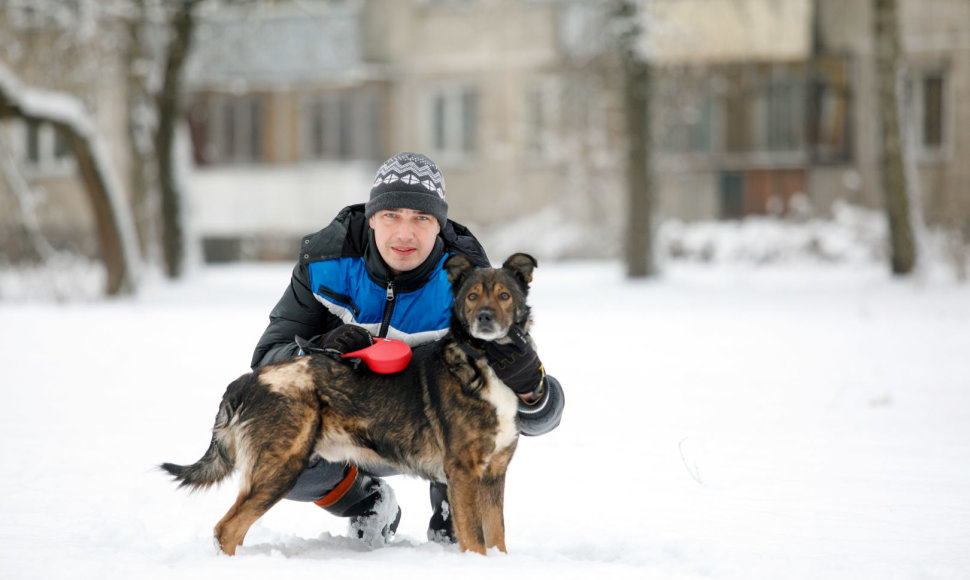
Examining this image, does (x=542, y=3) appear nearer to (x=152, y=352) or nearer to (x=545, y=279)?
(x=545, y=279)

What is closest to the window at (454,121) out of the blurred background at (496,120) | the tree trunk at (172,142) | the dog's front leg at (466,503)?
the blurred background at (496,120)

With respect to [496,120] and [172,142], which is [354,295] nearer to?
[172,142]

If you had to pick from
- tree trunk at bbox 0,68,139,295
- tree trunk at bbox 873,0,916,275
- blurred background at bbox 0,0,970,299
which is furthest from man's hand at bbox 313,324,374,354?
tree trunk at bbox 873,0,916,275

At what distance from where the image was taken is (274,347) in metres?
4.41

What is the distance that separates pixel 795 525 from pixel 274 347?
2.59 metres

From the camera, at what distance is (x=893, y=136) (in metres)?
16.0

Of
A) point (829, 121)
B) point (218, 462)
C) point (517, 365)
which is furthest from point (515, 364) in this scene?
point (829, 121)

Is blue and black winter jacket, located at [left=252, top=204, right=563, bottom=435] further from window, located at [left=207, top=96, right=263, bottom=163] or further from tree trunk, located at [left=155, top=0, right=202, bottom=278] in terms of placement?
window, located at [left=207, top=96, right=263, bottom=163]

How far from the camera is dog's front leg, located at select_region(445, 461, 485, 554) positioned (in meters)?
4.00

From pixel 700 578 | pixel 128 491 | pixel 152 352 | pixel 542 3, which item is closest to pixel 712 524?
pixel 700 578

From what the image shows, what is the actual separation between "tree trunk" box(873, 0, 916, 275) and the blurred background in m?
1.16

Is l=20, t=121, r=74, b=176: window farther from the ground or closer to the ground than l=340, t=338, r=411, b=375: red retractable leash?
farther from the ground

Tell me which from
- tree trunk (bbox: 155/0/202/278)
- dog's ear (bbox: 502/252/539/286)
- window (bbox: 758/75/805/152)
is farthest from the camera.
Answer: window (bbox: 758/75/805/152)

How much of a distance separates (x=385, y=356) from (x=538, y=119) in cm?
2212
